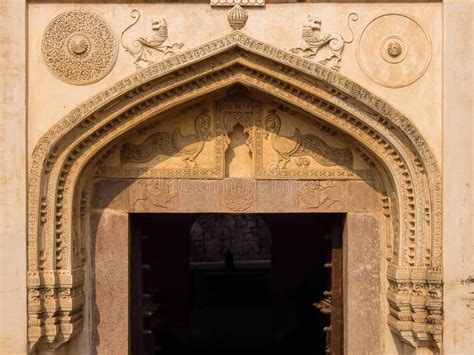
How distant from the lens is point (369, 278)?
6.09 m

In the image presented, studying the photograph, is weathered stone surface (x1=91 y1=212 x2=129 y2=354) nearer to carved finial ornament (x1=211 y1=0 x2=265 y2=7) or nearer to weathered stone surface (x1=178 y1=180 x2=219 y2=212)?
weathered stone surface (x1=178 y1=180 x2=219 y2=212)

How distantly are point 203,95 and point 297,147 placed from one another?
82 centimetres

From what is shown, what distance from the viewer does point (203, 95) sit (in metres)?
5.73

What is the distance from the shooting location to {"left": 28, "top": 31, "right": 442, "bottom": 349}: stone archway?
552 centimetres

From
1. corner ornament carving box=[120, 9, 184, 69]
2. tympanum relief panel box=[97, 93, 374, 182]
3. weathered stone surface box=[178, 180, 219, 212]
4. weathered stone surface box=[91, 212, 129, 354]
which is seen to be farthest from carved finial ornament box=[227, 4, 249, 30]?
weathered stone surface box=[91, 212, 129, 354]

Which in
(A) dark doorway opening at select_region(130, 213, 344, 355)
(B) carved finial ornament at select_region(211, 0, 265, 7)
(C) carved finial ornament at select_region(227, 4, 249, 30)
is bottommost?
(A) dark doorway opening at select_region(130, 213, 344, 355)

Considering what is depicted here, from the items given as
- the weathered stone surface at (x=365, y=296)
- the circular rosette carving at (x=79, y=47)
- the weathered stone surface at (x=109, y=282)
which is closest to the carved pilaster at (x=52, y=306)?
the weathered stone surface at (x=109, y=282)

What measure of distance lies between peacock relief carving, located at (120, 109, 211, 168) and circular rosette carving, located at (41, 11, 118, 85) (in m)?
0.67

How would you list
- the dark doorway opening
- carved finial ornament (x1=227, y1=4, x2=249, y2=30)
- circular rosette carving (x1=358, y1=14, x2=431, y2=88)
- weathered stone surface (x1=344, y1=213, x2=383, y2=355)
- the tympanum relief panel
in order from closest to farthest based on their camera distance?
carved finial ornament (x1=227, y1=4, x2=249, y2=30), circular rosette carving (x1=358, y1=14, x2=431, y2=88), the tympanum relief panel, weathered stone surface (x1=344, y1=213, x2=383, y2=355), the dark doorway opening

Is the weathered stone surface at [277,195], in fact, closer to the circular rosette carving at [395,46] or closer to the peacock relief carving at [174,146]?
the peacock relief carving at [174,146]

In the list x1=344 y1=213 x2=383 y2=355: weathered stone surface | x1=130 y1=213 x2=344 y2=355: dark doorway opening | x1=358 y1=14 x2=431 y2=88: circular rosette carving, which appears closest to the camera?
x1=358 y1=14 x2=431 y2=88: circular rosette carving

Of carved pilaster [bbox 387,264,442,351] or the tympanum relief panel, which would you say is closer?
carved pilaster [bbox 387,264,442,351]

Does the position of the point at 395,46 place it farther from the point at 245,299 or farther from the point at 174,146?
the point at 245,299

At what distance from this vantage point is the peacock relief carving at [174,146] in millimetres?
5984
